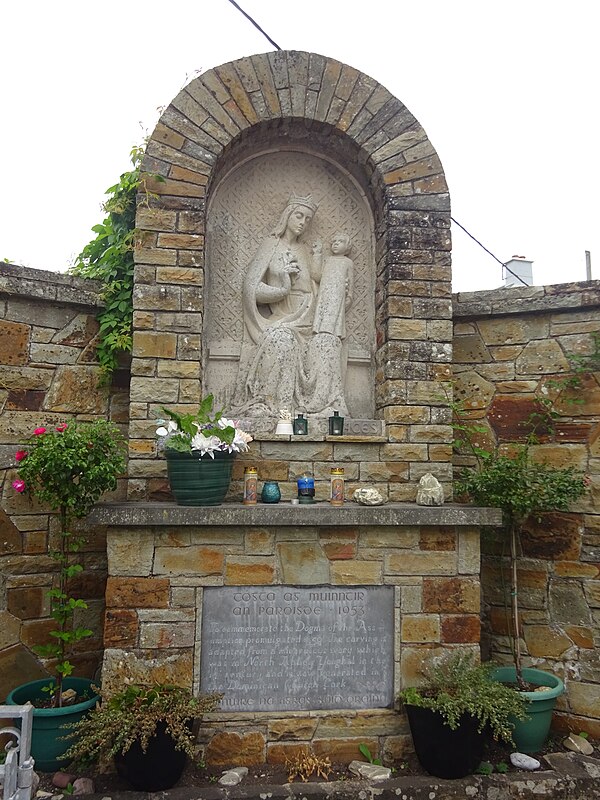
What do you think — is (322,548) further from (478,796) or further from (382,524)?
(478,796)

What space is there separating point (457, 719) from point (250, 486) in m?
1.50

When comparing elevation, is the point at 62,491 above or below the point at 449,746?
above

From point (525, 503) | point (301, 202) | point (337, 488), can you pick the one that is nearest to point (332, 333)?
point (301, 202)

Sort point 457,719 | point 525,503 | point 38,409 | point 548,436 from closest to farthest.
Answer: point 457,719 → point 525,503 → point 38,409 → point 548,436

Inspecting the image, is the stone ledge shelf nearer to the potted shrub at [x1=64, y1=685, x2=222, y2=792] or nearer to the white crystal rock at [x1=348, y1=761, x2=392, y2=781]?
the potted shrub at [x1=64, y1=685, x2=222, y2=792]

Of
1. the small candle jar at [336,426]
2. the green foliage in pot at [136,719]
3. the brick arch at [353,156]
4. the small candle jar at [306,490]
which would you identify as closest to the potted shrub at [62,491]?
the green foliage in pot at [136,719]

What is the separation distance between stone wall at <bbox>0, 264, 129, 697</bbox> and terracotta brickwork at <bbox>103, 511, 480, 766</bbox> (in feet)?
2.54

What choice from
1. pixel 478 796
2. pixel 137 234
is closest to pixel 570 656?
pixel 478 796

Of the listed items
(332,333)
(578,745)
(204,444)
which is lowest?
(578,745)

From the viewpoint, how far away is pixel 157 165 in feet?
11.7

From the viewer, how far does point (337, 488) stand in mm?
3326

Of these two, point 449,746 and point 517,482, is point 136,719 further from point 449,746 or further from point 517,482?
point 517,482

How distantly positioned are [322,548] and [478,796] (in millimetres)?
1297

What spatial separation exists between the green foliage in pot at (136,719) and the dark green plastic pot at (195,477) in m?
0.88
